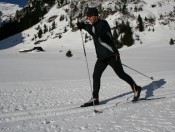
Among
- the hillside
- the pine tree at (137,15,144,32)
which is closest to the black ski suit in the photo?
the hillside

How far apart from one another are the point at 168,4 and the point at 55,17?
5313cm

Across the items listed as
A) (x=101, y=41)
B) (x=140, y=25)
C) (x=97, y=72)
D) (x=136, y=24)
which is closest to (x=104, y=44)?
(x=101, y=41)

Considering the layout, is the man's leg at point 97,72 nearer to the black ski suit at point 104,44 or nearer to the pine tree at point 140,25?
the black ski suit at point 104,44

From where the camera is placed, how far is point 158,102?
5668 mm

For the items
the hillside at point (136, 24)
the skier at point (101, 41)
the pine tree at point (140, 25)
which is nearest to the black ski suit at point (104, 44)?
the skier at point (101, 41)

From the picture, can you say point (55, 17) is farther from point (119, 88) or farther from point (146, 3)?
point (119, 88)

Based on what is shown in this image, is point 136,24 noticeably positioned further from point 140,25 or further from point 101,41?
point 101,41

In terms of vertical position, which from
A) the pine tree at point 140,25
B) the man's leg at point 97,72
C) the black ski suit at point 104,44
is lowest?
the man's leg at point 97,72

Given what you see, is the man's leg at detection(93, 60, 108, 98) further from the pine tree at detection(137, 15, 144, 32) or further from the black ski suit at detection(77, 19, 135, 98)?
the pine tree at detection(137, 15, 144, 32)

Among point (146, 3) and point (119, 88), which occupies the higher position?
point (146, 3)

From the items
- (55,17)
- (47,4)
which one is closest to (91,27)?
(55,17)

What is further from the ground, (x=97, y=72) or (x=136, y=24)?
(x=136, y=24)

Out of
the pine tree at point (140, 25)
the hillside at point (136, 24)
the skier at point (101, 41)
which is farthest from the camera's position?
the pine tree at point (140, 25)

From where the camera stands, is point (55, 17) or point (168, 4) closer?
point (168, 4)
